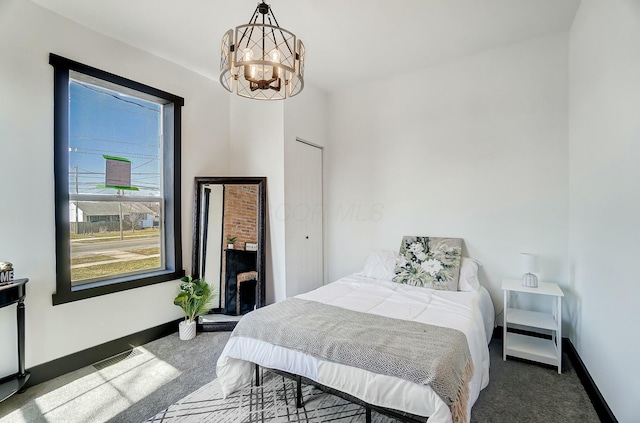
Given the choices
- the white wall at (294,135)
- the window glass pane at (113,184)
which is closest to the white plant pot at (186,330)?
the window glass pane at (113,184)

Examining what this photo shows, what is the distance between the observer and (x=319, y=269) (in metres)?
4.12

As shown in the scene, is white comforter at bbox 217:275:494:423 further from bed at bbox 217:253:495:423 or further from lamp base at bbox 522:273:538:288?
lamp base at bbox 522:273:538:288

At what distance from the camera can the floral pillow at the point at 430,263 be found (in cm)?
297

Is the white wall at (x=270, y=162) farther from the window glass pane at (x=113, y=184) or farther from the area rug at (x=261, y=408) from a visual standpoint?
the area rug at (x=261, y=408)

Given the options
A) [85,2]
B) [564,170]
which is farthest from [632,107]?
[85,2]

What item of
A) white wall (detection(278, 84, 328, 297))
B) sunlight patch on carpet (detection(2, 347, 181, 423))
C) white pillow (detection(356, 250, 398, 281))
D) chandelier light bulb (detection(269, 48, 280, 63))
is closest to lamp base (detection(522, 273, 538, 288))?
white pillow (detection(356, 250, 398, 281))

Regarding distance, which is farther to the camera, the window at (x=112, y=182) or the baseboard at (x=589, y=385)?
the window at (x=112, y=182)

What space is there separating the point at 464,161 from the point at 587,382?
2138 millimetres

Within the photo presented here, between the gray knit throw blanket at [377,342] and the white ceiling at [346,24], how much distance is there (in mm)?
2375

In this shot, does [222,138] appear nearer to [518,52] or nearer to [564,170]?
[518,52]

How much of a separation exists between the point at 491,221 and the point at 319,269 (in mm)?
2187

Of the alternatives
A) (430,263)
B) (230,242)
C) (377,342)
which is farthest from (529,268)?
(230,242)

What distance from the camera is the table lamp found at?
2.64 metres

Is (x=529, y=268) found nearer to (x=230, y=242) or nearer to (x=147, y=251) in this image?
(x=230, y=242)
